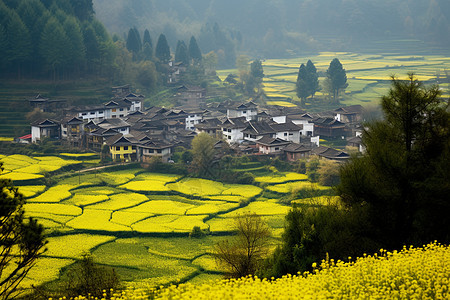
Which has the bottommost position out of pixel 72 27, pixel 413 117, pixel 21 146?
pixel 21 146

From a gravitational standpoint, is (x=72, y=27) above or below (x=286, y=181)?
above

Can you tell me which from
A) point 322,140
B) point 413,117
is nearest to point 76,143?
point 322,140

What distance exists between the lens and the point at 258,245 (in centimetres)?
1270

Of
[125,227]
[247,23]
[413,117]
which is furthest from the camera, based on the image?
[247,23]

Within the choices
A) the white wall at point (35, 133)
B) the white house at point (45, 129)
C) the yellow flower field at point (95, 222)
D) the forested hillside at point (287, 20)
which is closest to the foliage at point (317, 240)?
the yellow flower field at point (95, 222)

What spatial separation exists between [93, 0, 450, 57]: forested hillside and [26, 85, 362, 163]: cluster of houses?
3589cm

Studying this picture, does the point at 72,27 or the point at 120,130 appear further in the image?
the point at 72,27

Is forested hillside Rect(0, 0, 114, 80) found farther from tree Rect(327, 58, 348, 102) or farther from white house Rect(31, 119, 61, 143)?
tree Rect(327, 58, 348, 102)

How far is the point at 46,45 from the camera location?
123 feet

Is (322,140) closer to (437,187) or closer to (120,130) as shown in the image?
(120,130)

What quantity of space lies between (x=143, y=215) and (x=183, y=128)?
15.9m

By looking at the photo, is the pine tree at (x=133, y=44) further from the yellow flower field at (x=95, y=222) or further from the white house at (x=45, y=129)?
the yellow flower field at (x=95, y=222)

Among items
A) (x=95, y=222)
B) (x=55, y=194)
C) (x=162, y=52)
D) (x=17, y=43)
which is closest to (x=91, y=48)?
(x=17, y=43)

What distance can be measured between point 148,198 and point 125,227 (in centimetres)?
407
